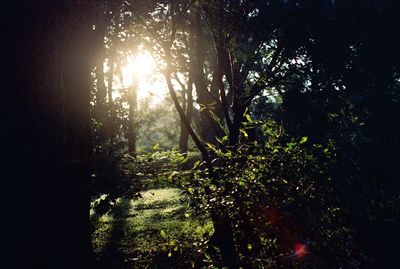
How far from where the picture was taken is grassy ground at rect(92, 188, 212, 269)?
21.9 feet

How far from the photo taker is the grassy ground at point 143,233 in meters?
6.66

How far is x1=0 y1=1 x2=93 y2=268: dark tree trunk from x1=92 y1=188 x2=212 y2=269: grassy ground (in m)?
1.20

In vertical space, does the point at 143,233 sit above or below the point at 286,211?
below

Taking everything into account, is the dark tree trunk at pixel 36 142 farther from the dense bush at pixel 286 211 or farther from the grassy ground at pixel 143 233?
the dense bush at pixel 286 211

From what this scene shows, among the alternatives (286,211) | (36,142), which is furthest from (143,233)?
(36,142)

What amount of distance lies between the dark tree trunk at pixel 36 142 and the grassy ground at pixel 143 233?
120 cm

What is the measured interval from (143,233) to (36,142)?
8812 millimetres

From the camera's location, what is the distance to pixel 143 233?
442 inches

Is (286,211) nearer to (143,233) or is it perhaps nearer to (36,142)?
(36,142)

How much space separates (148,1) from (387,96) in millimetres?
7491

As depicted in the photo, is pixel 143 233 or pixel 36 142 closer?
pixel 36 142

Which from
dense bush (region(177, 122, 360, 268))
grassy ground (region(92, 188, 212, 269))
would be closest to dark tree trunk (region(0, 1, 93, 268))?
grassy ground (region(92, 188, 212, 269))

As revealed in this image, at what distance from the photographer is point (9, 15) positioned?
2971mm

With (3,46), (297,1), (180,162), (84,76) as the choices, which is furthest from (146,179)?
(297,1)
